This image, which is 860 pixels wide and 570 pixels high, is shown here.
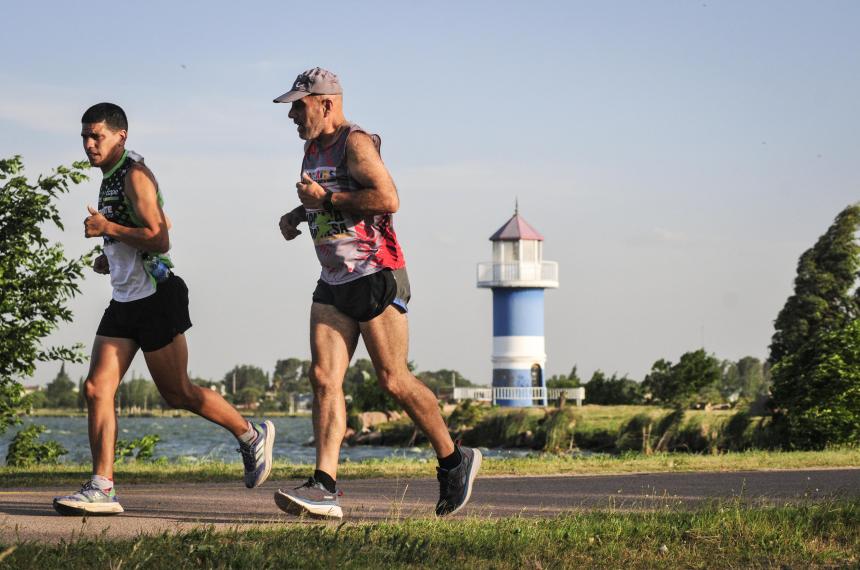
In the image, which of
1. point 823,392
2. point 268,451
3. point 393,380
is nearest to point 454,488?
point 393,380

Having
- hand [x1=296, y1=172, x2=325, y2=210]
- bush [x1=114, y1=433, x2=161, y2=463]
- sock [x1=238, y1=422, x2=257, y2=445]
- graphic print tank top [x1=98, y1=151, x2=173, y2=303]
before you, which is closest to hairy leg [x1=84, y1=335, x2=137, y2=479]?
graphic print tank top [x1=98, y1=151, x2=173, y2=303]

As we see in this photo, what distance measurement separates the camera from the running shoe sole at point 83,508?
277 inches

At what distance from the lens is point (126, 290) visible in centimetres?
738

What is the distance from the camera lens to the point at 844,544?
6445mm

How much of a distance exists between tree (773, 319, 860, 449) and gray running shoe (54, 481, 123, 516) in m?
13.4

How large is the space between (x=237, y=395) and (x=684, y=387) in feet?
320

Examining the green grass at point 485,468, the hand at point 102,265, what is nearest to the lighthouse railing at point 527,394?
the green grass at point 485,468

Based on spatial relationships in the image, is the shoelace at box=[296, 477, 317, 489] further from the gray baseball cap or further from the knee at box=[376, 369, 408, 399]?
the gray baseball cap

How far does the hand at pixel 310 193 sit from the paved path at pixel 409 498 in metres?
1.73

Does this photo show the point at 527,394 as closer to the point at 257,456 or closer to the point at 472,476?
the point at 257,456

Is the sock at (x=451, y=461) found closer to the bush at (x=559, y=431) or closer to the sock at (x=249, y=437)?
the sock at (x=249, y=437)

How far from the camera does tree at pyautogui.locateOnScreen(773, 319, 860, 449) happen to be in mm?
18391

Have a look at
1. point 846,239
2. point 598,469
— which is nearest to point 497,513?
point 598,469

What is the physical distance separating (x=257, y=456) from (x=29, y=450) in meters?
8.53
